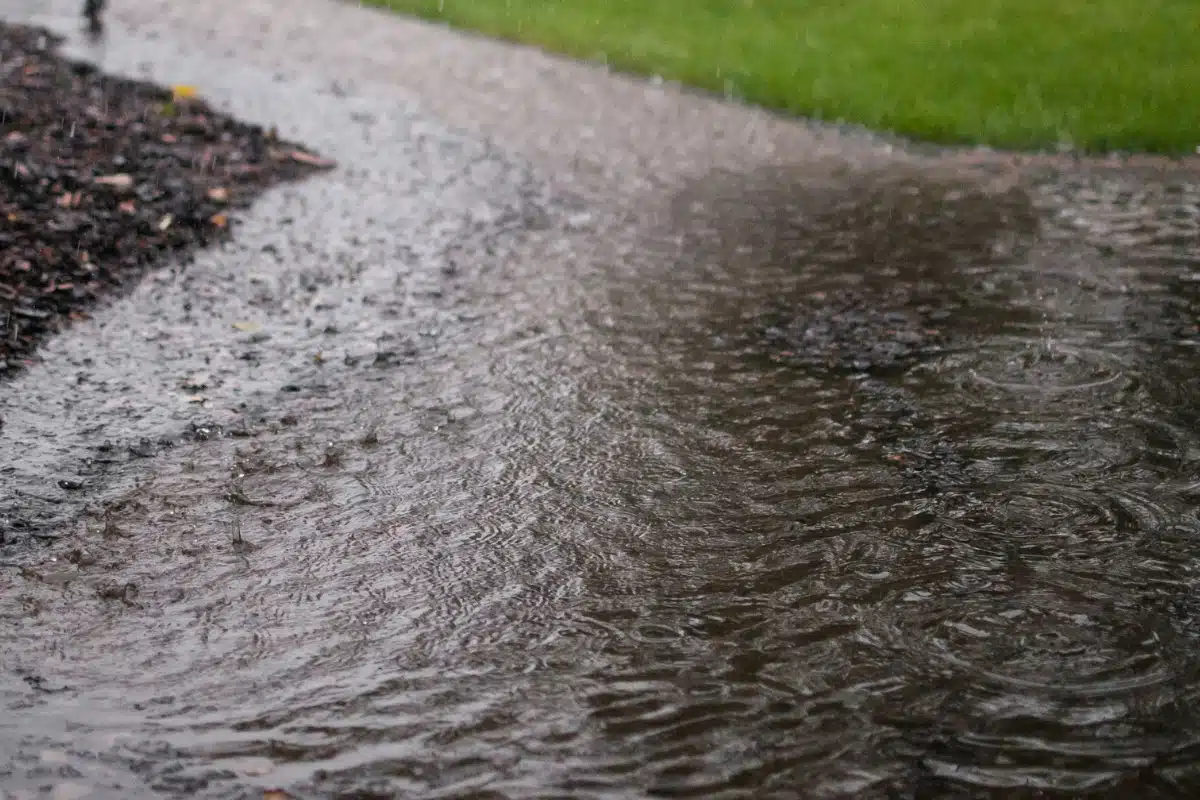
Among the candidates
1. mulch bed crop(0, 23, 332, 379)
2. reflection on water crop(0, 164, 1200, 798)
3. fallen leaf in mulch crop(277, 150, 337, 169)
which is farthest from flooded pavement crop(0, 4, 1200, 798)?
fallen leaf in mulch crop(277, 150, 337, 169)

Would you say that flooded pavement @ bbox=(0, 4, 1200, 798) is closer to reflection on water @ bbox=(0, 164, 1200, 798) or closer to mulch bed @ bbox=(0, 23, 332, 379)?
reflection on water @ bbox=(0, 164, 1200, 798)

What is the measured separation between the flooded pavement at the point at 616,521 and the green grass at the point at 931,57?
134 inches

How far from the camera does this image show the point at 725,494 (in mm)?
5250

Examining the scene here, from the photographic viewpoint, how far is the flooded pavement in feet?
12.2

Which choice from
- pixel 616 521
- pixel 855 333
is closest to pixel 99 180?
pixel 855 333

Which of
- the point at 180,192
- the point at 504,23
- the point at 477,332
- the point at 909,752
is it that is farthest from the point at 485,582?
the point at 504,23

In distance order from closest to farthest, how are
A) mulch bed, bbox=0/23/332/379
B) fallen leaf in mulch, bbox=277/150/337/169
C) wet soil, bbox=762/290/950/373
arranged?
1. wet soil, bbox=762/290/950/373
2. mulch bed, bbox=0/23/332/379
3. fallen leaf in mulch, bbox=277/150/337/169

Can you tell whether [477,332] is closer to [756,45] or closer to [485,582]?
[485,582]

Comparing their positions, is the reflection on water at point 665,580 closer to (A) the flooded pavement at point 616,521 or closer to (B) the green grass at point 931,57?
(A) the flooded pavement at point 616,521

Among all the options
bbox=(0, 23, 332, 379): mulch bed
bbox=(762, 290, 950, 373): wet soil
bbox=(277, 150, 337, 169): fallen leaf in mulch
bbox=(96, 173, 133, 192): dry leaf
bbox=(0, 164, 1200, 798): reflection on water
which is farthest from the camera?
bbox=(277, 150, 337, 169): fallen leaf in mulch

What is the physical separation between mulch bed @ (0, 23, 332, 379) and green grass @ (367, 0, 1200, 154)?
223 inches

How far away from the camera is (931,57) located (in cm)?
1395

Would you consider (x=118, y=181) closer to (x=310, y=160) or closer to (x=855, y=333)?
(x=310, y=160)

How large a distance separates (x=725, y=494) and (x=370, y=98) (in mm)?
9188
